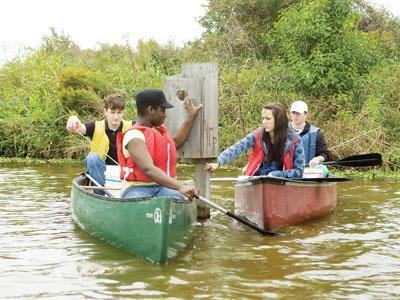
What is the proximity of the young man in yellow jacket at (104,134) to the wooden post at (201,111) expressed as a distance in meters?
0.63

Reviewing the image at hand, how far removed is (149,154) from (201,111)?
1.71 metres

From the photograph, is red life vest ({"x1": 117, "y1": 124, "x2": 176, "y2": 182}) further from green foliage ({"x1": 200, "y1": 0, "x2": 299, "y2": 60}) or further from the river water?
green foliage ({"x1": 200, "y1": 0, "x2": 299, "y2": 60})

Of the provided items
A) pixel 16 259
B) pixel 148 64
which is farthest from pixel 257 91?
pixel 16 259

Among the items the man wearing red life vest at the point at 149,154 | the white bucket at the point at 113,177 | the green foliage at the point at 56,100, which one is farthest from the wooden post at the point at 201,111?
the green foliage at the point at 56,100

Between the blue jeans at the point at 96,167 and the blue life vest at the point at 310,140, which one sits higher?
the blue life vest at the point at 310,140

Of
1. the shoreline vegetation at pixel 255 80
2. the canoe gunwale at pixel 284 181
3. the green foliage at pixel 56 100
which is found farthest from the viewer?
the green foliage at pixel 56 100

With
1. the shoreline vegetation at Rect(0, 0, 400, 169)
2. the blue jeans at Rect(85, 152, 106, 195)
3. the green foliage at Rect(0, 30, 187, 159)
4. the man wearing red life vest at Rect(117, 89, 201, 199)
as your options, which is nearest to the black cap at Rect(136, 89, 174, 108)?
the man wearing red life vest at Rect(117, 89, 201, 199)

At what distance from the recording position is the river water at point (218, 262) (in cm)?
461

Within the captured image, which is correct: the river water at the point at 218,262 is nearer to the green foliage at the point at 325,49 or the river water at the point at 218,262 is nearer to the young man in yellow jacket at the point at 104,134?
the young man in yellow jacket at the point at 104,134

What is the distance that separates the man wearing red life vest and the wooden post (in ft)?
4.00

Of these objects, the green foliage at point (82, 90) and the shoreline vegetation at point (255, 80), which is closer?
the shoreline vegetation at point (255, 80)

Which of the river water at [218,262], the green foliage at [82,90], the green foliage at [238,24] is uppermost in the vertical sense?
the green foliage at [238,24]

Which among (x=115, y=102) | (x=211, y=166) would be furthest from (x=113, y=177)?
(x=211, y=166)

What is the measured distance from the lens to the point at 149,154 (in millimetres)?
5352
